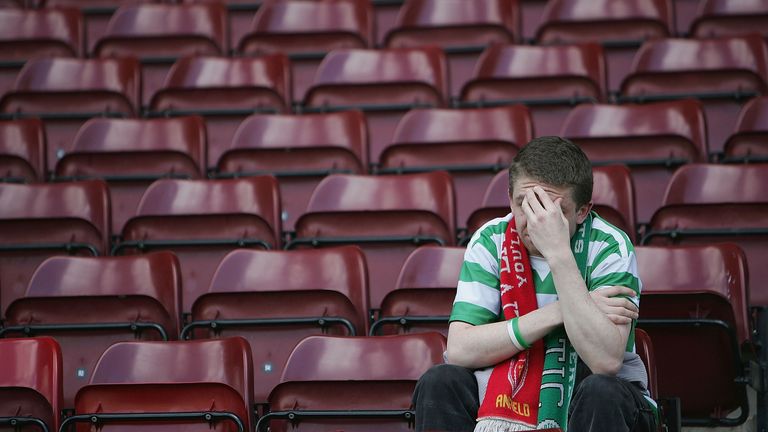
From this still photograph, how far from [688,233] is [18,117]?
2291 millimetres

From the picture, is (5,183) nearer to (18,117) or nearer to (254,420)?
(18,117)

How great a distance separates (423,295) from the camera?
2547mm

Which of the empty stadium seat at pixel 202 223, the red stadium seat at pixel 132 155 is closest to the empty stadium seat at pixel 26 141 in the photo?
the red stadium seat at pixel 132 155

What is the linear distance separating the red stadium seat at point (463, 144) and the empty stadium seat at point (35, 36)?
1608 mm

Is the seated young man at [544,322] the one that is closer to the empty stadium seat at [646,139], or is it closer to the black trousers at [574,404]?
the black trousers at [574,404]

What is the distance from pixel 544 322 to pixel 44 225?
1.66 meters

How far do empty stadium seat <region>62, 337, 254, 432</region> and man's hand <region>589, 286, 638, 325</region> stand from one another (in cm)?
72

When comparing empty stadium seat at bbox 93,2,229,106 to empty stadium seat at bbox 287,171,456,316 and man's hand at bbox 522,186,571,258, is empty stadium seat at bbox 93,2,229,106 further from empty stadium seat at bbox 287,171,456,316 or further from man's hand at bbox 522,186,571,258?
man's hand at bbox 522,186,571,258

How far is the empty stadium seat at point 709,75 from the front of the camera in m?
3.59

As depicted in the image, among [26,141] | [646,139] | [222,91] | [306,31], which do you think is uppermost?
[306,31]

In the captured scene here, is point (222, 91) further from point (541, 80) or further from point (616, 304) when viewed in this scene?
point (616, 304)

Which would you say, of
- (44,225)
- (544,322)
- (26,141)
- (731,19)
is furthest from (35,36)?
(544,322)

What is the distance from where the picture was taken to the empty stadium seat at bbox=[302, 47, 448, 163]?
3.71 metres

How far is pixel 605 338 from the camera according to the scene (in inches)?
70.7
